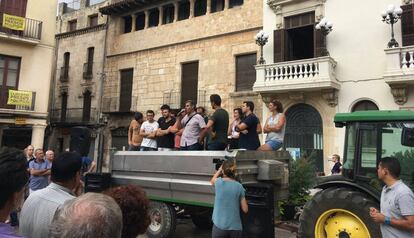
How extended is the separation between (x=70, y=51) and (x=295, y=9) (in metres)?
16.9

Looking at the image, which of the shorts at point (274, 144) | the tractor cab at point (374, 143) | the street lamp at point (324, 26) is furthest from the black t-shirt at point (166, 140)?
the street lamp at point (324, 26)

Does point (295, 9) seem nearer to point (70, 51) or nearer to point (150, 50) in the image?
point (150, 50)

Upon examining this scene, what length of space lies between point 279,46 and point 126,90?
1025cm

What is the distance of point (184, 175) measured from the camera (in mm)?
6273

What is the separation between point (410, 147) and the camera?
201 inches

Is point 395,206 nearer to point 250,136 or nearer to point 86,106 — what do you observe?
point 250,136

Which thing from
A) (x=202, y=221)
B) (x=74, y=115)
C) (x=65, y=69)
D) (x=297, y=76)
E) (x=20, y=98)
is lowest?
(x=202, y=221)

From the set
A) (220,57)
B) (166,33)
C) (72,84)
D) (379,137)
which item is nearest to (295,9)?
(220,57)

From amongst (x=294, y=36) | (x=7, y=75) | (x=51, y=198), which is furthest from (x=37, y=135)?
(x=51, y=198)

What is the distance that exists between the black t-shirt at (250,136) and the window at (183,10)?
47.9ft

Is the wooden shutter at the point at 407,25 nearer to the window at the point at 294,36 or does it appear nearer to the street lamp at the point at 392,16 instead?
the street lamp at the point at 392,16

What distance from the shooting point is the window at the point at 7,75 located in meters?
17.8

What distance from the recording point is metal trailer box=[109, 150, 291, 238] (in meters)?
5.89

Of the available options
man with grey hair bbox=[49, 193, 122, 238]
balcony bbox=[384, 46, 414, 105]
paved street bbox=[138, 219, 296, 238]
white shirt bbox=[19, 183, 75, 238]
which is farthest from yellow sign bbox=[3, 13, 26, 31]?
man with grey hair bbox=[49, 193, 122, 238]
